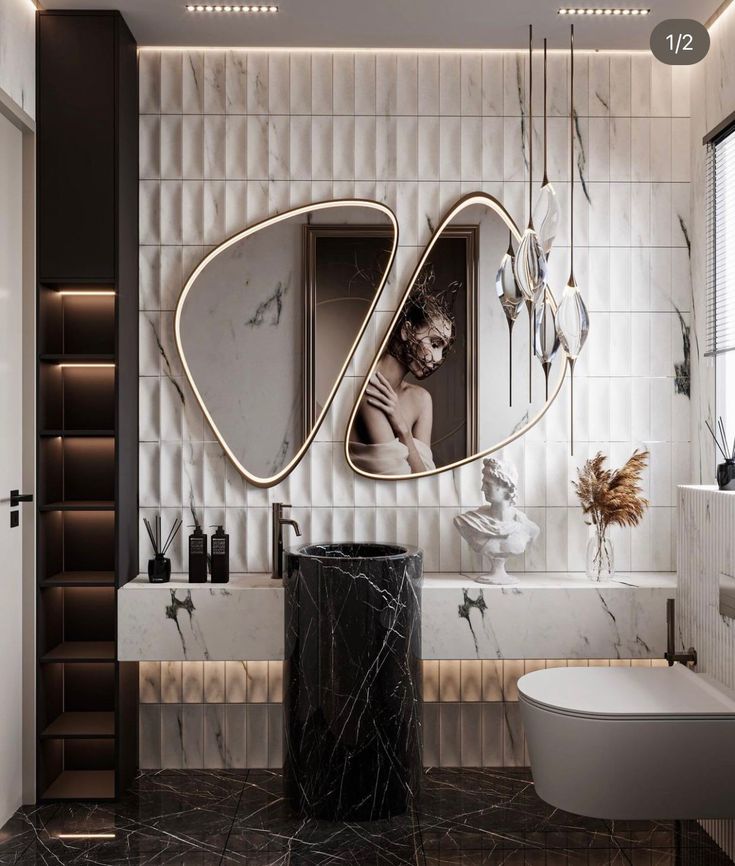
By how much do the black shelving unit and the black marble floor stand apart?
0.64 ft

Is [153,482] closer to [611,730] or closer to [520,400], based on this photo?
[520,400]

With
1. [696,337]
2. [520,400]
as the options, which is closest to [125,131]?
[520,400]

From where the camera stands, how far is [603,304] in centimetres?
329

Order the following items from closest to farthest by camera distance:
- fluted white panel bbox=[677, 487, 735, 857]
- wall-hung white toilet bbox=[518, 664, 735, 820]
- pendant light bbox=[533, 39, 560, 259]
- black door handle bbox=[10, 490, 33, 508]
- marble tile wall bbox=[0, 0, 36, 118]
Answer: pendant light bbox=[533, 39, 560, 259] → wall-hung white toilet bbox=[518, 664, 735, 820] → fluted white panel bbox=[677, 487, 735, 857] → marble tile wall bbox=[0, 0, 36, 118] → black door handle bbox=[10, 490, 33, 508]

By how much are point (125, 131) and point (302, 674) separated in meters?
2.09

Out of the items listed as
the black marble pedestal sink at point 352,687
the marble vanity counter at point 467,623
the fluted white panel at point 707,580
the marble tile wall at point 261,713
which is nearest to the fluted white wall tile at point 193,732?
the marble tile wall at point 261,713

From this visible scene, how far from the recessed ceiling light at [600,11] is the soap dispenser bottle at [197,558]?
93.4 inches

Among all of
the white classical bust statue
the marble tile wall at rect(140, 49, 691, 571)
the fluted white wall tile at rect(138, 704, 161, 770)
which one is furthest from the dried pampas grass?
the fluted white wall tile at rect(138, 704, 161, 770)

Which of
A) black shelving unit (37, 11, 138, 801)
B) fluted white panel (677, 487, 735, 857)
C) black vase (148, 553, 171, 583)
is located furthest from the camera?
black vase (148, 553, 171, 583)

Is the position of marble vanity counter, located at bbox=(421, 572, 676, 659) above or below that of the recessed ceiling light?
below

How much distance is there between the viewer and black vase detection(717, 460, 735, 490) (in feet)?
8.51

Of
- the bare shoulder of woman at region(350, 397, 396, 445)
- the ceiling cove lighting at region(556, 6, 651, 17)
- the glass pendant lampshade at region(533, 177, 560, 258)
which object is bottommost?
the bare shoulder of woman at region(350, 397, 396, 445)

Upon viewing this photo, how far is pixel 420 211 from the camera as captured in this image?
128 inches

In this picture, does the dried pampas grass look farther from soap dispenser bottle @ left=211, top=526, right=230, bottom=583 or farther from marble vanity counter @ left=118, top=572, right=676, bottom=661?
soap dispenser bottle @ left=211, top=526, right=230, bottom=583
